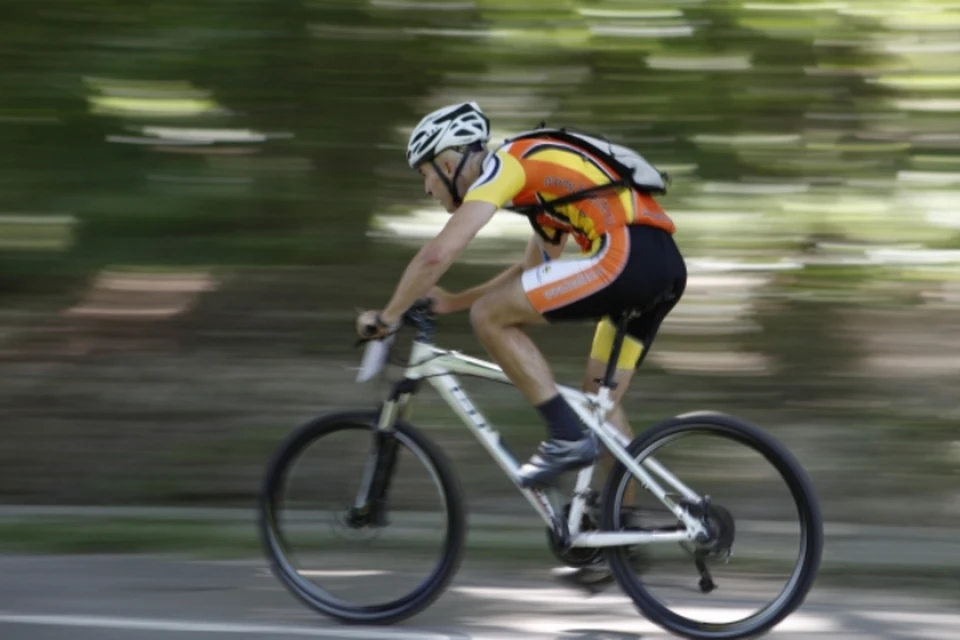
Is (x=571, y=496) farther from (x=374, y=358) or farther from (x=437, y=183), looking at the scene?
(x=437, y=183)

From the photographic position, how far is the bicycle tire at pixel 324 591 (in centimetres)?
484

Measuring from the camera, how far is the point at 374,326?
4.67m

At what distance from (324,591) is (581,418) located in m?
1.17

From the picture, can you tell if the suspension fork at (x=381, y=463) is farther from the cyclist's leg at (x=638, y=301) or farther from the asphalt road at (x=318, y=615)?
the cyclist's leg at (x=638, y=301)

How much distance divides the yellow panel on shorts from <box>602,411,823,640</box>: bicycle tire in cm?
31

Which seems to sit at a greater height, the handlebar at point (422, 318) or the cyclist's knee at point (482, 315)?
the cyclist's knee at point (482, 315)

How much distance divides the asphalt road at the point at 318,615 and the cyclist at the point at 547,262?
1.90ft

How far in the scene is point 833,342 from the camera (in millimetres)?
7195

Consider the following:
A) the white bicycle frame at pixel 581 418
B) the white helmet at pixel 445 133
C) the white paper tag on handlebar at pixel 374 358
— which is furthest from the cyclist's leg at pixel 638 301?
the white paper tag on handlebar at pixel 374 358

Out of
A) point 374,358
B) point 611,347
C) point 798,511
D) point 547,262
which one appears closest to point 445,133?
point 547,262

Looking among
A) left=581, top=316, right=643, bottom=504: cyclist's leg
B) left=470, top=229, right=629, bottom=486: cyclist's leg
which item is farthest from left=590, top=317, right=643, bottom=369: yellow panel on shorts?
left=470, top=229, right=629, bottom=486: cyclist's leg

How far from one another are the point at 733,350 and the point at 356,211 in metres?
2.17

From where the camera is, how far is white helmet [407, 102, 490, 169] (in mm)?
4715

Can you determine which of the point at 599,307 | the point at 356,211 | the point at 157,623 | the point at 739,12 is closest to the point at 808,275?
the point at 739,12
